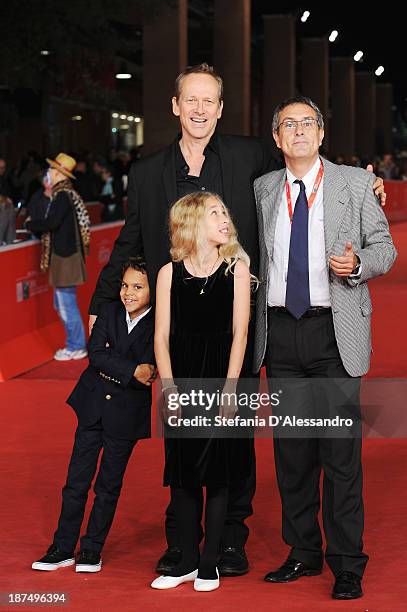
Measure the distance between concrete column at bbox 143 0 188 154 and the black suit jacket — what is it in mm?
25690

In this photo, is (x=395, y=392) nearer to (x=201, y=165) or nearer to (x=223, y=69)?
(x=201, y=165)

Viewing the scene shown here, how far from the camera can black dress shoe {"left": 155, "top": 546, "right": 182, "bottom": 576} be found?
655 cm

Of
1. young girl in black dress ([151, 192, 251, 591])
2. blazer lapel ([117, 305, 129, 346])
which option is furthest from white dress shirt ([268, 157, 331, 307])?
blazer lapel ([117, 305, 129, 346])

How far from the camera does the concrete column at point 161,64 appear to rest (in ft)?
106

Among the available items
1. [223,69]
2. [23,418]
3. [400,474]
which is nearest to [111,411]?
[400,474]

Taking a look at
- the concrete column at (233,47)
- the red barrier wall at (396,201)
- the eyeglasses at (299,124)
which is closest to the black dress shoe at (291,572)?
the eyeglasses at (299,124)

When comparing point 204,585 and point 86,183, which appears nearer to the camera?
point 204,585

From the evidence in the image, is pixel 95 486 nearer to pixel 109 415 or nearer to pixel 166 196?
pixel 109 415

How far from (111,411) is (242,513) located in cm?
76

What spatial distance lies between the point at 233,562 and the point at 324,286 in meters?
1.36

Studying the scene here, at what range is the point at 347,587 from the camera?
6137 mm

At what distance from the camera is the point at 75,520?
6.67 meters

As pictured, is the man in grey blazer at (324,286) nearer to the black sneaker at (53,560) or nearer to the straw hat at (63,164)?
the black sneaker at (53,560)

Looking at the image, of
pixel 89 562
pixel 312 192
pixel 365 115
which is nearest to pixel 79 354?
pixel 89 562
